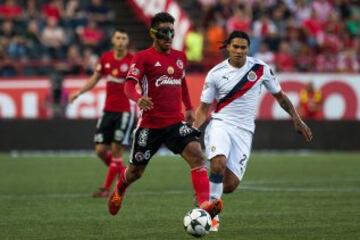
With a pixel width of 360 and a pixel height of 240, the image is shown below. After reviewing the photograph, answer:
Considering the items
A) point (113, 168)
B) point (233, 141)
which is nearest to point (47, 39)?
point (113, 168)

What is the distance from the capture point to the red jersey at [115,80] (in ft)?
56.3

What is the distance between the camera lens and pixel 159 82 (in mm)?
12203

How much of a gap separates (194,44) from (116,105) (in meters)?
13.6

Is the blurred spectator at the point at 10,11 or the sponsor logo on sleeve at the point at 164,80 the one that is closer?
the sponsor logo on sleeve at the point at 164,80

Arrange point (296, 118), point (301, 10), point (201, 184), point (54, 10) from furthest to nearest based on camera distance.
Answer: point (301, 10), point (54, 10), point (296, 118), point (201, 184)

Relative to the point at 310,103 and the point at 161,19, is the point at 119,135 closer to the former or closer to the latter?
the point at 161,19

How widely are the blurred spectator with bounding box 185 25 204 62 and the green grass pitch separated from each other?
22.5 feet

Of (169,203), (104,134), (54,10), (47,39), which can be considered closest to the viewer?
(169,203)

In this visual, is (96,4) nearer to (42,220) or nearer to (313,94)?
(313,94)

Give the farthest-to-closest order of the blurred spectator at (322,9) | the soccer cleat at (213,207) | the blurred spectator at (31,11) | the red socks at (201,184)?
1. the blurred spectator at (322,9)
2. the blurred spectator at (31,11)
3. the red socks at (201,184)
4. the soccer cleat at (213,207)

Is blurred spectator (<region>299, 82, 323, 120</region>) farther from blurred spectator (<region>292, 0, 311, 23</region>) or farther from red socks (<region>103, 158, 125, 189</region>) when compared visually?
red socks (<region>103, 158, 125, 189</region>)

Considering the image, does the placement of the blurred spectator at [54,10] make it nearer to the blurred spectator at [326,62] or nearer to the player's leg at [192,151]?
the blurred spectator at [326,62]

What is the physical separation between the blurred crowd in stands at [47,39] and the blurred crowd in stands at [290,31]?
10.4 ft

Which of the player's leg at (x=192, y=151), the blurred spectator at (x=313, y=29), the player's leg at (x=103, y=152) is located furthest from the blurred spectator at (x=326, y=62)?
the player's leg at (x=192, y=151)
